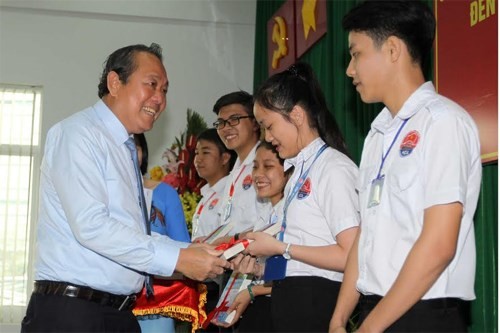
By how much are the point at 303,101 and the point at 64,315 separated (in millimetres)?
1141

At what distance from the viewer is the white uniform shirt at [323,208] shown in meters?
2.34

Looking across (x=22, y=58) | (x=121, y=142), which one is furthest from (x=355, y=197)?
(x=22, y=58)

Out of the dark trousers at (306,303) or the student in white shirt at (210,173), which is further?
the student in white shirt at (210,173)

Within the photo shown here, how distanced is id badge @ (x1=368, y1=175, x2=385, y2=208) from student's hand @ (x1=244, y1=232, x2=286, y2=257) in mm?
576

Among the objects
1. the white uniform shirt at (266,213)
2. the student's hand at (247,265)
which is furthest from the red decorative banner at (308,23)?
the student's hand at (247,265)

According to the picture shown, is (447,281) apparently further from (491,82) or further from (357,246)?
(491,82)

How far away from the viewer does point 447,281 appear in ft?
5.59

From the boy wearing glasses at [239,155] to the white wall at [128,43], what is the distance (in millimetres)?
3362

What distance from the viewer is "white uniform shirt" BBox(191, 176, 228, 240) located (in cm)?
432

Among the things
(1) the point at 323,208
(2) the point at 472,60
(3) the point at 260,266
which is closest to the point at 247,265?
(3) the point at 260,266

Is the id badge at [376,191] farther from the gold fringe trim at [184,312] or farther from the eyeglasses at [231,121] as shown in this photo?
the eyeglasses at [231,121]

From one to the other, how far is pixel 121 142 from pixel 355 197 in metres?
0.83

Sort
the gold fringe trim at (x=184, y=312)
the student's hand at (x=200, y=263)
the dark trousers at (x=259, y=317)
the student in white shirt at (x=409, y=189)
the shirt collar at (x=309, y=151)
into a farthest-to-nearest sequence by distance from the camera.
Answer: the gold fringe trim at (x=184, y=312)
the dark trousers at (x=259, y=317)
the shirt collar at (x=309, y=151)
the student's hand at (x=200, y=263)
the student in white shirt at (x=409, y=189)

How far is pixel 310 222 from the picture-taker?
2.42 metres
